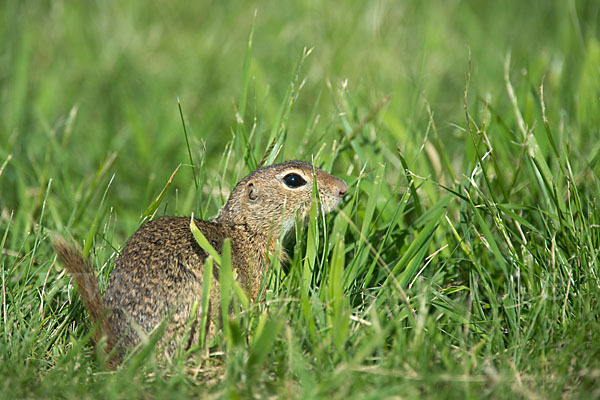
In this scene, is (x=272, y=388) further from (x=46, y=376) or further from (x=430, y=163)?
(x=430, y=163)

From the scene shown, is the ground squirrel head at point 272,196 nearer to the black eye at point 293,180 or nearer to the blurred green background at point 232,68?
the black eye at point 293,180

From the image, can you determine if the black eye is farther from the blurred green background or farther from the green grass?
the blurred green background

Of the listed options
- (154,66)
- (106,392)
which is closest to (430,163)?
(106,392)

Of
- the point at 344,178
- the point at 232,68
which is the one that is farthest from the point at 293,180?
the point at 232,68

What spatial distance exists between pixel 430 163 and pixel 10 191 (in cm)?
275

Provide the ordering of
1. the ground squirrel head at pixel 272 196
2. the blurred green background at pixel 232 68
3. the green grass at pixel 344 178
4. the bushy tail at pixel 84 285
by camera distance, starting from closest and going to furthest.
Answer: the green grass at pixel 344 178
the bushy tail at pixel 84 285
the ground squirrel head at pixel 272 196
the blurred green background at pixel 232 68

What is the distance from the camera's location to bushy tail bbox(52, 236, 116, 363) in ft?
8.79

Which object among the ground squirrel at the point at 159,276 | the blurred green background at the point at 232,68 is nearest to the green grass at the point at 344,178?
the blurred green background at the point at 232,68

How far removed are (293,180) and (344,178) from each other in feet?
1.12

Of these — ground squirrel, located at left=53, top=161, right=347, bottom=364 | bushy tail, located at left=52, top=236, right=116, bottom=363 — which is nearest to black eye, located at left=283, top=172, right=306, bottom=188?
ground squirrel, located at left=53, top=161, right=347, bottom=364

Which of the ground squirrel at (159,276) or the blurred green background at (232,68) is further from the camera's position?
the blurred green background at (232,68)

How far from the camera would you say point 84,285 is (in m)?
2.68

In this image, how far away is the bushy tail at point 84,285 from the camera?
2680 millimetres

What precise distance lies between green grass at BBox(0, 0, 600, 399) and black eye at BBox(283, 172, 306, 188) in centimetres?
25
